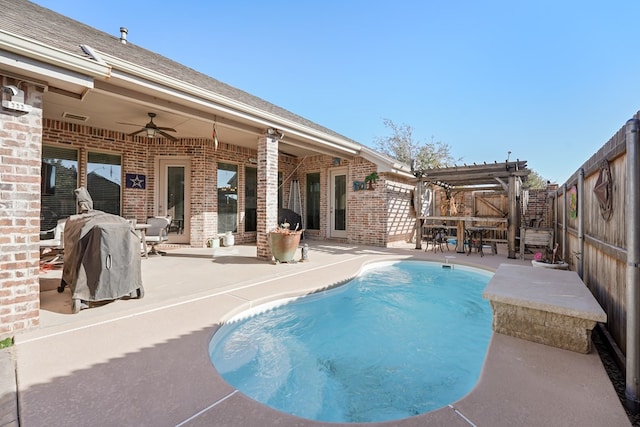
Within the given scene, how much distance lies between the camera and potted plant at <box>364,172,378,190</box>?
28.9 ft

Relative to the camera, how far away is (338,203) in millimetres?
9922

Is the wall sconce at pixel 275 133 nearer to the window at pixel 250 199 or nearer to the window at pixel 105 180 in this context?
the window at pixel 250 199

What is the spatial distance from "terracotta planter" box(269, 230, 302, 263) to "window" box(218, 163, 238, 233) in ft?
11.5

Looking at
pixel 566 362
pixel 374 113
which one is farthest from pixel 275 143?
pixel 374 113

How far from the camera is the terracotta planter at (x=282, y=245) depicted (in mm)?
5742

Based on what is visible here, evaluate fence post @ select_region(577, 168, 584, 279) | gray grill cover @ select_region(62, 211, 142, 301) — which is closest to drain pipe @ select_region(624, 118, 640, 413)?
fence post @ select_region(577, 168, 584, 279)

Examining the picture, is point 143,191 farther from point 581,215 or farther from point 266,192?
point 581,215

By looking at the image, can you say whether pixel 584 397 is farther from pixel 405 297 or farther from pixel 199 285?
Answer: pixel 199 285

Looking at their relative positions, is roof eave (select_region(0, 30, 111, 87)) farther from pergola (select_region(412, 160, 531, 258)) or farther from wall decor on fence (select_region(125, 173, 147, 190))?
pergola (select_region(412, 160, 531, 258))

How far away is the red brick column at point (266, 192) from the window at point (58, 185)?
4.50 m

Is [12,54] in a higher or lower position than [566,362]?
higher

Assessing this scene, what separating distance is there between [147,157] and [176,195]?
1.27 meters

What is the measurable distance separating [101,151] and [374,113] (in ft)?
68.6

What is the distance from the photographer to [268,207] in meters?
6.04
